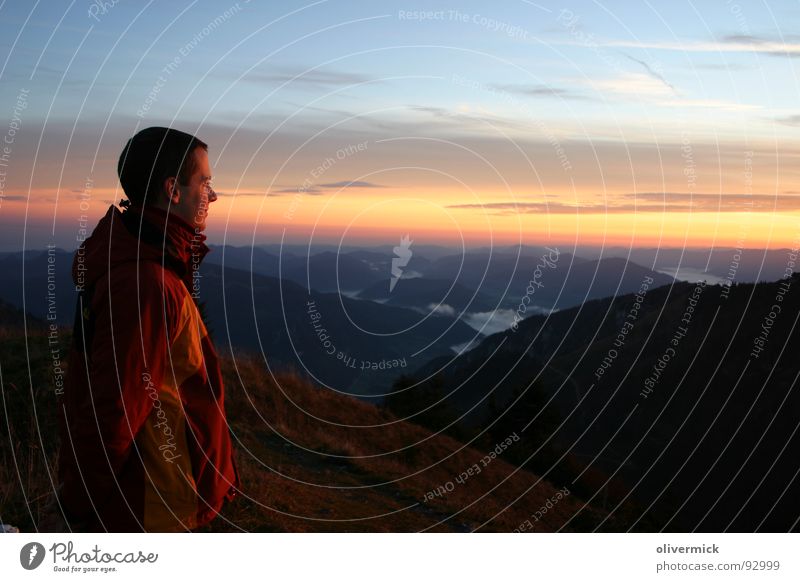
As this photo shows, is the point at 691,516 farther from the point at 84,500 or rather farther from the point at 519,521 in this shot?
the point at 84,500

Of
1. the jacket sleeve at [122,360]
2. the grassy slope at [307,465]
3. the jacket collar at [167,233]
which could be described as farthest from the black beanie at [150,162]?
the grassy slope at [307,465]

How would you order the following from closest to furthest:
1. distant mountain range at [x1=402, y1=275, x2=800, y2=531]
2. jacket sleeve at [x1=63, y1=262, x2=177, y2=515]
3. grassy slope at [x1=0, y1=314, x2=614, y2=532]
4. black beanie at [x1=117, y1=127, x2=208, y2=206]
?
jacket sleeve at [x1=63, y1=262, x2=177, y2=515] → black beanie at [x1=117, y1=127, x2=208, y2=206] → grassy slope at [x1=0, y1=314, x2=614, y2=532] → distant mountain range at [x1=402, y1=275, x2=800, y2=531]

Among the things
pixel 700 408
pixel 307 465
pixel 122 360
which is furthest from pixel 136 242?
pixel 700 408

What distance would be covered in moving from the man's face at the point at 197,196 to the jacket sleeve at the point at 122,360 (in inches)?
20.1

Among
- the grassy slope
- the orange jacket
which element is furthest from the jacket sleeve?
the grassy slope

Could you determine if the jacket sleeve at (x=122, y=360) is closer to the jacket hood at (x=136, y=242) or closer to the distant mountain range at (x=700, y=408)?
the jacket hood at (x=136, y=242)

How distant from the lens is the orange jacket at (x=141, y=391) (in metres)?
3.92

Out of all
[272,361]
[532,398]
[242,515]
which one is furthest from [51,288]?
Answer: [532,398]

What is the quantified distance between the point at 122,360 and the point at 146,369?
12 cm

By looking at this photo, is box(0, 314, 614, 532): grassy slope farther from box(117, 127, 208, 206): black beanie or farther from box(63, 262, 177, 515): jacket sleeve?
box(117, 127, 208, 206): black beanie

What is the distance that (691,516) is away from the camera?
8869 centimetres

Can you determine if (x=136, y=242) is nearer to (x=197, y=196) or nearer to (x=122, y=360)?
(x=197, y=196)

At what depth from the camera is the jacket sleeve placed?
12.8 ft

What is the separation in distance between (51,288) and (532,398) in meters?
42.9
